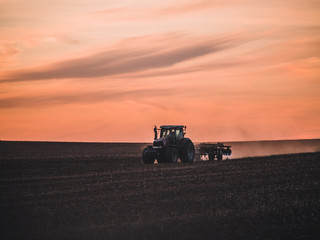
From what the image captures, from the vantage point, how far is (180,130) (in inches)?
1382

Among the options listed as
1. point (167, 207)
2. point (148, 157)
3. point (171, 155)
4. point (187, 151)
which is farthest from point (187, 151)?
point (167, 207)

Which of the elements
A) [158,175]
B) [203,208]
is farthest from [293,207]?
[158,175]

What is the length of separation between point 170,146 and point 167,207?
19266mm

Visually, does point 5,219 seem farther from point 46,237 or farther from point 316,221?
point 316,221

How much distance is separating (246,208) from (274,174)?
31.0ft

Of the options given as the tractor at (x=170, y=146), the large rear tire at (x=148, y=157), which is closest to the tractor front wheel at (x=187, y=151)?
the tractor at (x=170, y=146)

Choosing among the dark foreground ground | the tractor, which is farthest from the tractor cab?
the dark foreground ground

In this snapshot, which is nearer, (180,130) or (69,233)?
(69,233)

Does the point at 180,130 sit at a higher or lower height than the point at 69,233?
higher

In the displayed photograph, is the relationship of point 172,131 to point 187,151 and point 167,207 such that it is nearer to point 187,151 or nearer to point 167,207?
point 187,151

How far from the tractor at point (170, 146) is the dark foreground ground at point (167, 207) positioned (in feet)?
32.5

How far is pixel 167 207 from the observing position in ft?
50.2

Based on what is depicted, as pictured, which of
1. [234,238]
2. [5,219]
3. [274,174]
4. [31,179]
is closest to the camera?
[234,238]

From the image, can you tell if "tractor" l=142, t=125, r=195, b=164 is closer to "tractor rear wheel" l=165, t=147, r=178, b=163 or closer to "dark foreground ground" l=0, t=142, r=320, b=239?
"tractor rear wheel" l=165, t=147, r=178, b=163
